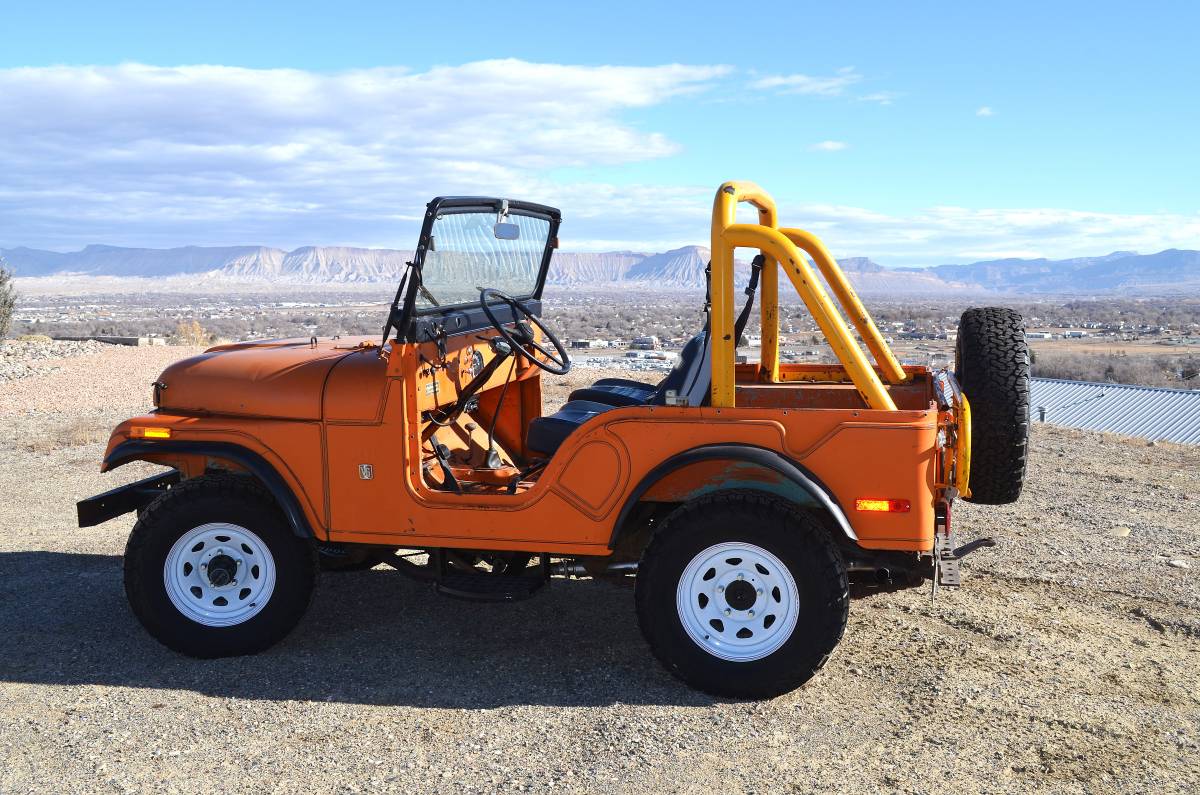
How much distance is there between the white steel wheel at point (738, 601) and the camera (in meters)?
4.46

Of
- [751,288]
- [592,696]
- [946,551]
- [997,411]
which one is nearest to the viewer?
[592,696]

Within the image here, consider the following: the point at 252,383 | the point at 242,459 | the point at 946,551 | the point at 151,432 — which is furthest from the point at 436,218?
the point at 946,551

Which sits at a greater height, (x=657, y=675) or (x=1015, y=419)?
(x=1015, y=419)

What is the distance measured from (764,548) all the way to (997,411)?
5.13 feet

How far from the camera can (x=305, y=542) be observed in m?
5.13

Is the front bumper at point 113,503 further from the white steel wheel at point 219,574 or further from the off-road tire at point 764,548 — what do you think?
the off-road tire at point 764,548

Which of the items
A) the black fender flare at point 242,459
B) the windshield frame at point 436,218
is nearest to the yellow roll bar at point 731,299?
the windshield frame at point 436,218

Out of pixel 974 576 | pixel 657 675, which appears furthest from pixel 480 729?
pixel 974 576

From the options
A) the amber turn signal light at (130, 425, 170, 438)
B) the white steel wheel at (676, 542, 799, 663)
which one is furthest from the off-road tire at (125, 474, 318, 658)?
the white steel wheel at (676, 542, 799, 663)

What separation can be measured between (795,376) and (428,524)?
8.54 feet

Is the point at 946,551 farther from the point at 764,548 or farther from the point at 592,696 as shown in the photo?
the point at 592,696

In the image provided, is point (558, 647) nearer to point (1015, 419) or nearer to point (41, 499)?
point (1015, 419)

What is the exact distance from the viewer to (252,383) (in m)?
5.13

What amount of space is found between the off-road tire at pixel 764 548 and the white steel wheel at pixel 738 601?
30 millimetres
